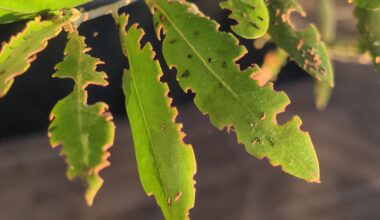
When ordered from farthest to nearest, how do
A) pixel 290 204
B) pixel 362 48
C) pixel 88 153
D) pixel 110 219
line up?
1. pixel 290 204
2. pixel 110 219
3. pixel 362 48
4. pixel 88 153

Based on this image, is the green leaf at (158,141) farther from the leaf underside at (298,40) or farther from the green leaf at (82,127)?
the leaf underside at (298,40)

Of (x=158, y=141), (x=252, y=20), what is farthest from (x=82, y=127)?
(x=252, y=20)

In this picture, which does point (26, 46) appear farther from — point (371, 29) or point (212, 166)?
point (212, 166)

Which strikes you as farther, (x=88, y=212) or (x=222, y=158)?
(x=222, y=158)

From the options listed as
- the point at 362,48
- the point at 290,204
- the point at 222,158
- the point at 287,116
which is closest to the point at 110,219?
the point at 222,158

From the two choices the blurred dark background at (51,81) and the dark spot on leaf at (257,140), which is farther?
the blurred dark background at (51,81)

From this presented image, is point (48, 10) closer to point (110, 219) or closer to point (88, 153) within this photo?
point (88, 153)

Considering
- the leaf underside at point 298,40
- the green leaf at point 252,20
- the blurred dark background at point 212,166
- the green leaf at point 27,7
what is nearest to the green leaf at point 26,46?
the green leaf at point 27,7
